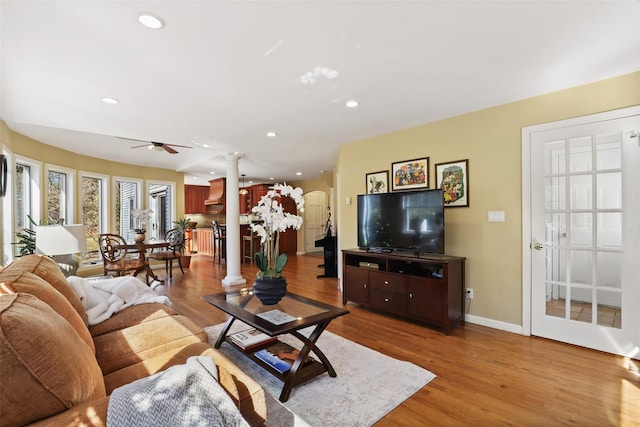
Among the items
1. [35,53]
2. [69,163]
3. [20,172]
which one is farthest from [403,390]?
[69,163]

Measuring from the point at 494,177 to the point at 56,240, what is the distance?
4601 millimetres

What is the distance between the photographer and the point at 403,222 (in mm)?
3533

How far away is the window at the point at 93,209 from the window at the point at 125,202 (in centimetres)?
23

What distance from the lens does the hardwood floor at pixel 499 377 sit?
71.6 inches

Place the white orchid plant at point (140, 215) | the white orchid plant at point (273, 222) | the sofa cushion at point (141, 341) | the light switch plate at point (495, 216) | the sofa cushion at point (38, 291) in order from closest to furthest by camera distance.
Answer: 1. the sofa cushion at point (38, 291)
2. the sofa cushion at point (141, 341)
3. the white orchid plant at point (273, 222)
4. the light switch plate at point (495, 216)
5. the white orchid plant at point (140, 215)

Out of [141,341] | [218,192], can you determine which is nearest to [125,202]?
[218,192]

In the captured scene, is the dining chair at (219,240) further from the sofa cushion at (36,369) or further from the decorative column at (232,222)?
the sofa cushion at (36,369)

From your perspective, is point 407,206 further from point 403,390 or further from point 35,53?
point 35,53

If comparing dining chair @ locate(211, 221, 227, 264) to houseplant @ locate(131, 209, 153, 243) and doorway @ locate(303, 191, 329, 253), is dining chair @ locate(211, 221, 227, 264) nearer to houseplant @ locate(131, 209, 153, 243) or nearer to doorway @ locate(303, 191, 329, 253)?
houseplant @ locate(131, 209, 153, 243)

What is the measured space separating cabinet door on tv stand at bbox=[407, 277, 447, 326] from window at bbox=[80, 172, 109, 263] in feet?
20.4

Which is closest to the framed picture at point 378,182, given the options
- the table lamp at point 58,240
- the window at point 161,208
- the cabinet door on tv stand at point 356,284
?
the cabinet door on tv stand at point 356,284

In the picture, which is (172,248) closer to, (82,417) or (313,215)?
(313,215)

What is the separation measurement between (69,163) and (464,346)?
702cm

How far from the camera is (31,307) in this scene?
41.3 inches
